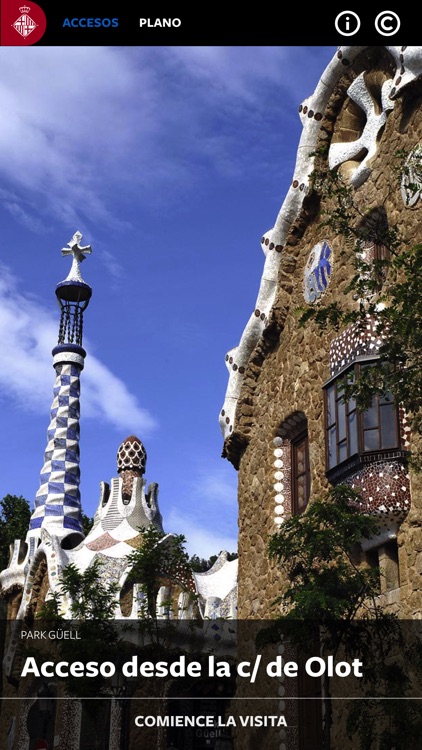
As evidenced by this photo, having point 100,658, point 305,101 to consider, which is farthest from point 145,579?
point 305,101

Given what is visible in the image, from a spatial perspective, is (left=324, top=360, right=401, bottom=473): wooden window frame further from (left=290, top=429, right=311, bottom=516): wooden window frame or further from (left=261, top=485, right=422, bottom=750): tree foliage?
(left=290, top=429, right=311, bottom=516): wooden window frame

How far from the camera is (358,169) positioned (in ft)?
36.3

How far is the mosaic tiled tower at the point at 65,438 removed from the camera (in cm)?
2362

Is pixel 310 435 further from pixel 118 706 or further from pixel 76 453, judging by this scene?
pixel 76 453

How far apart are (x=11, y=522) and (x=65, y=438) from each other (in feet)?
22.4

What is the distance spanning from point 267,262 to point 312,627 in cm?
625

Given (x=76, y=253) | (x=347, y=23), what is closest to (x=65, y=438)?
(x=76, y=253)

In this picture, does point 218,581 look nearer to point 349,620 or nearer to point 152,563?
point 152,563

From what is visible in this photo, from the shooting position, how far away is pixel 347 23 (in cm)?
624

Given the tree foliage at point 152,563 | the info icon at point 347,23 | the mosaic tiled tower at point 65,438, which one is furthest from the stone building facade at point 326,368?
the mosaic tiled tower at point 65,438

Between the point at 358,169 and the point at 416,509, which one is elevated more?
the point at 358,169

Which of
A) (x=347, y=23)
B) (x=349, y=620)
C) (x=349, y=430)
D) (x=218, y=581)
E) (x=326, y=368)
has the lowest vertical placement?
(x=349, y=620)

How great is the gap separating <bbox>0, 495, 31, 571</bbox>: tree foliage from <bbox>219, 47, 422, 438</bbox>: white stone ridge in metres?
17.2

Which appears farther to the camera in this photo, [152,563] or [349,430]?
[152,563]
